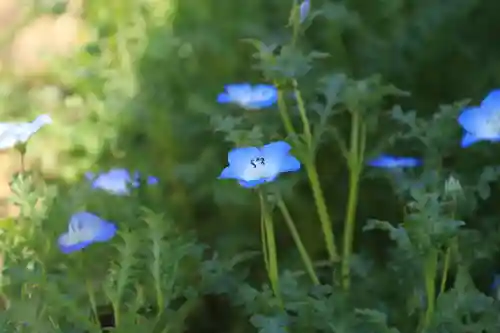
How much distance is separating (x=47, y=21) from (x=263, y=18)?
463 millimetres

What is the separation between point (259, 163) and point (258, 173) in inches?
0.5

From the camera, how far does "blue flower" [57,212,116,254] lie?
88 centimetres

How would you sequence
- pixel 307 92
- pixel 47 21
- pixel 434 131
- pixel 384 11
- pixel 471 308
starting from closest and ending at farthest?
pixel 471 308
pixel 434 131
pixel 307 92
pixel 384 11
pixel 47 21

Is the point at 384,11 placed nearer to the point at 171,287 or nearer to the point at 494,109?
the point at 494,109

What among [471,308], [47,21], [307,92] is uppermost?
[47,21]

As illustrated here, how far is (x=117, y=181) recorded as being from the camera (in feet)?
3.40

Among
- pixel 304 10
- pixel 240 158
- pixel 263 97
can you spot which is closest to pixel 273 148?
pixel 240 158

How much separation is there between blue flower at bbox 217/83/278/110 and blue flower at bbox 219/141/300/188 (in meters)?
0.13

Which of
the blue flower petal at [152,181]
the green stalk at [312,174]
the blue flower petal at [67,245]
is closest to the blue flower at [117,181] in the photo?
the blue flower petal at [152,181]

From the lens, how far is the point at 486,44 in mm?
1222

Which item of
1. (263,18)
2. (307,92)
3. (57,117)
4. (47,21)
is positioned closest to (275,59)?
(307,92)

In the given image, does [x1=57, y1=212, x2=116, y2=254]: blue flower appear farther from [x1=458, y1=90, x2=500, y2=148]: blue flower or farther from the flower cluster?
[x1=458, y1=90, x2=500, y2=148]: blue flower

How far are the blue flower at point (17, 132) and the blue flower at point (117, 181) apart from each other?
10cm

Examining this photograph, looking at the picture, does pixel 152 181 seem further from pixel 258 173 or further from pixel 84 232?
pixel 258 173
